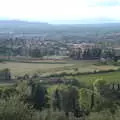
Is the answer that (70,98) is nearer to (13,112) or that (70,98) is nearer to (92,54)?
(13,112)

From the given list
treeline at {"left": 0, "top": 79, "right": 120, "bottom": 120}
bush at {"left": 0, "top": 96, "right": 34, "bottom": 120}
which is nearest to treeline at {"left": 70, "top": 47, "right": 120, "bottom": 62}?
treeline at {"left": 0, "top": 79, "right": 120, "bottom": 120}

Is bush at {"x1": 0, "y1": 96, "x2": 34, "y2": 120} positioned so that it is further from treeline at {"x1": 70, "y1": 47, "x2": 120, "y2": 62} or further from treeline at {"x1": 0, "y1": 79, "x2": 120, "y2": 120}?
treeline at {"x1": 70, "y1": 47, "x2": 120, "y2": 62}

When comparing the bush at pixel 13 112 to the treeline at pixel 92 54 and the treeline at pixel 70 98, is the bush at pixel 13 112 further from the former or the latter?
the treeline at pixel 92 54

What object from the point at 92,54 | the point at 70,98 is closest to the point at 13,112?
the point at 70,98

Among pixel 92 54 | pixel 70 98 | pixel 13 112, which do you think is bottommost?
pixel 92 54

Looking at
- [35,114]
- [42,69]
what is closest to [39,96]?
[35,114]

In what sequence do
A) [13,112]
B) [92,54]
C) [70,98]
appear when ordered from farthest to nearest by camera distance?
[92,54], [70,98], [13,112]

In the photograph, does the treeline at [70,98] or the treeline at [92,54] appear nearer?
the treeline at [70,98]

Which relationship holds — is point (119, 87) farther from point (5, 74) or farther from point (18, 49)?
point (18, 49)

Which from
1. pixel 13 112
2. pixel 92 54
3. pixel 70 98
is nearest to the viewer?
pixel 13 112

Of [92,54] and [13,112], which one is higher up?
[13,112]

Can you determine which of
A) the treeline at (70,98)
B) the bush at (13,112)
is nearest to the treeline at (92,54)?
the treeline at (70,98)

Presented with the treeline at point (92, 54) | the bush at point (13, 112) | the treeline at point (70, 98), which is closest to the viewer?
the bush at point (13, 112)
